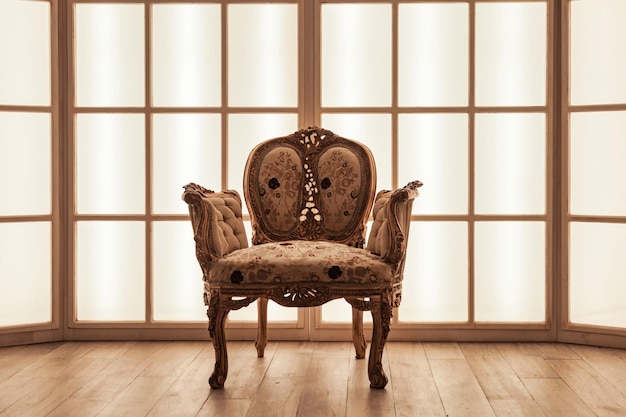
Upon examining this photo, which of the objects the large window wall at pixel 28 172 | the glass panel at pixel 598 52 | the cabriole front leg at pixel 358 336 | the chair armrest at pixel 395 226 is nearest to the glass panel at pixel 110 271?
the large window wall at pixel 28 172

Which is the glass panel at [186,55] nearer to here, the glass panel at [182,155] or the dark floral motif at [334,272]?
the glass panel at [182,155]

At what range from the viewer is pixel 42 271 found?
393cm

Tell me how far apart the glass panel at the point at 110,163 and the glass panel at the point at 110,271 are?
0.10 m

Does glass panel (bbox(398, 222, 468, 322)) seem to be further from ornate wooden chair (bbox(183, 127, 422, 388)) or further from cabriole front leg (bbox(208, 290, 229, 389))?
cabriole front leg (bbox(208, 290, 229, 389))

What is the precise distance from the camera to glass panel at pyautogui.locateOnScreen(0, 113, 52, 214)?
3.85 meters

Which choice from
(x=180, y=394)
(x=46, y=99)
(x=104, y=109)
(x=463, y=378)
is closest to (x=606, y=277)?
(x=463, y=378)

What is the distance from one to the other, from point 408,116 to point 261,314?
1167 mm

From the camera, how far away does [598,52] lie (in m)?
3.81

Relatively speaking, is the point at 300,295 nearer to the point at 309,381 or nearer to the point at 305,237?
the point at 309,381

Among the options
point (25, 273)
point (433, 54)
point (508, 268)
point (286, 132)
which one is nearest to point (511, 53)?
point (433, 54)

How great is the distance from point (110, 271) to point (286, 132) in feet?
3.54

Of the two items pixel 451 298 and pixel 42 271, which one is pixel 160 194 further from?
pixel 451 298

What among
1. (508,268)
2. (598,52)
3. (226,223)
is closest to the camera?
(226,223)

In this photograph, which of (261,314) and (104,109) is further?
(104,109)
